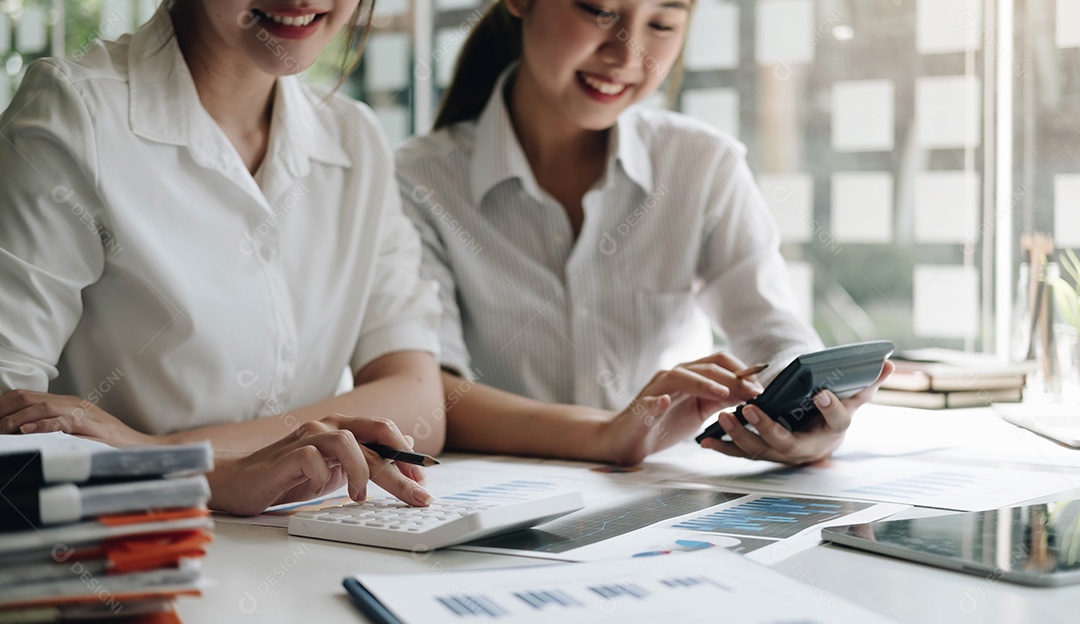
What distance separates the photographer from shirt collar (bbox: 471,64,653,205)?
180 centimetres

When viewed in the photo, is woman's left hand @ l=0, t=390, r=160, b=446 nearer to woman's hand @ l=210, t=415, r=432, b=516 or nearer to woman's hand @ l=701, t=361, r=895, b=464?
woman's hand @ l=210, t=415, r=432, b=516

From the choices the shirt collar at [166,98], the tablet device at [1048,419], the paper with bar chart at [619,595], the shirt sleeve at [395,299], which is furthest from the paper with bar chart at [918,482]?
the shirt collar at [166,98]

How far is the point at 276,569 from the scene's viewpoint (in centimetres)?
91

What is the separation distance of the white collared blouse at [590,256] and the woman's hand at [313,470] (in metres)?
0.68

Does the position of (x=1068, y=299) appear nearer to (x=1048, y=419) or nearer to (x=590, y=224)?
(x=1048, y=419)

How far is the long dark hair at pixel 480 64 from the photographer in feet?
6.44

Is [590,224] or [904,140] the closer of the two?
[590,224]

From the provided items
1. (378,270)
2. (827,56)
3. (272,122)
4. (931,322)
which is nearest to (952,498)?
(378,270)

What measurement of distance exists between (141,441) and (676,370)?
67 centimetres

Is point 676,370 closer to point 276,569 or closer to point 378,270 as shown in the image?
point 378,270

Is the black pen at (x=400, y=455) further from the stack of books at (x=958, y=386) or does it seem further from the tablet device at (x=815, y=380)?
the stack of books at (x=958, y=386)

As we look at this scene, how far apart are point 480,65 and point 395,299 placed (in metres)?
0.63

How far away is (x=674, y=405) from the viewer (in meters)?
1.41

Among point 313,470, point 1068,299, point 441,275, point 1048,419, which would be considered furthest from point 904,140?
point 313,470
